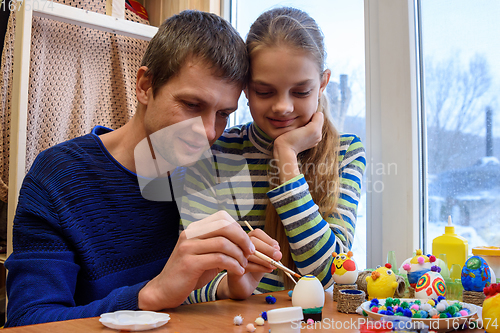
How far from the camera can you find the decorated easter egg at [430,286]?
0.66 meters

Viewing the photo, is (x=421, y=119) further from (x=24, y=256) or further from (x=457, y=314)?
(x=24, y=256)

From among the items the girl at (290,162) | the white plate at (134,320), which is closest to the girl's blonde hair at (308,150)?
the girl at (290,162)

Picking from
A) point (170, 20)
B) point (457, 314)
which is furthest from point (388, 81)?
point (457, 314)

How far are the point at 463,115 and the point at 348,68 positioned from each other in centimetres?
41

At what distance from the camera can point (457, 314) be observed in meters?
0.55

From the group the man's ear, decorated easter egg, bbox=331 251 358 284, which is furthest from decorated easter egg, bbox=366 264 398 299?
the man's ear

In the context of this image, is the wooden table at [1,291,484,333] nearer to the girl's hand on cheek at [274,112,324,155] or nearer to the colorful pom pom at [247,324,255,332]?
the colorful pom pom at [247,324,255,332]

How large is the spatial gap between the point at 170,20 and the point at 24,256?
0.63 meters

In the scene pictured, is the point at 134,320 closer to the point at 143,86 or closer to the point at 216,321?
the point at 216,321

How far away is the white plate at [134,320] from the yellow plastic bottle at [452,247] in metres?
0.62

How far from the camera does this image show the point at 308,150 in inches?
43.6

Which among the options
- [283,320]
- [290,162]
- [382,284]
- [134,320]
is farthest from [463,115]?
[134,320]

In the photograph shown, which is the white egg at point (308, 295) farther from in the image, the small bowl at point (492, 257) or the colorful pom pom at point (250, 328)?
the small bowl at point (492, 257)

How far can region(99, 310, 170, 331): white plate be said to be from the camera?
55cm
